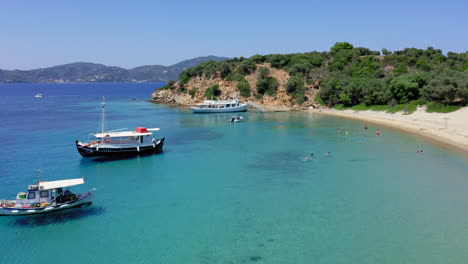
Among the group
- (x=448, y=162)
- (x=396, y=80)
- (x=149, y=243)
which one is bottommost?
(x=149, y=243)

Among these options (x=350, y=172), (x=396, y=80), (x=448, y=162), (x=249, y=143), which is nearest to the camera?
(x=350, y=172)

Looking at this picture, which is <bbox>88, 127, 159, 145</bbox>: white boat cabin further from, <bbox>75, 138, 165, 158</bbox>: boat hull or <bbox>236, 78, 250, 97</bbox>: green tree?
<bbox>236, 78, 250, 97</bbox>: green tree

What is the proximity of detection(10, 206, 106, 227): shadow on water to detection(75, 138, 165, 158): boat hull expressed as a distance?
1522 centimetres

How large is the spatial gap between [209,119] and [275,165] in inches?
1657

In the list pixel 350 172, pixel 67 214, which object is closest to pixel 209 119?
pixel 350 172

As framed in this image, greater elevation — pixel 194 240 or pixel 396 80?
pixel 396 80

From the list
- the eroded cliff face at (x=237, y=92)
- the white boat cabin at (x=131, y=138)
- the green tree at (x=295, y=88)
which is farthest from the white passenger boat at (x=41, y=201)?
the green tree at (x=295, y=88)

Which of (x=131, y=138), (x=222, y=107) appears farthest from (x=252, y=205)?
(x=222, y=107)

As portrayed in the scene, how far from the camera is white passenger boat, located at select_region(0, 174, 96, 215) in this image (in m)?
23.8

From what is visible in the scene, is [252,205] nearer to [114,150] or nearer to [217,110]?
[114,150]

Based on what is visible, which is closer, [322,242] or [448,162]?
[322,242]

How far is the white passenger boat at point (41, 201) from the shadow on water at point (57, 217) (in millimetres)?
418

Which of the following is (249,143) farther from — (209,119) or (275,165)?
(209,119)

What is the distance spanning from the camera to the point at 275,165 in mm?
37438
